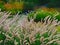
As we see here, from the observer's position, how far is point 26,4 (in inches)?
794

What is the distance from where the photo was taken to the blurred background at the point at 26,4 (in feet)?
60.4

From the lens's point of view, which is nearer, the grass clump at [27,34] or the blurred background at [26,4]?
the grass clump at [27,34]

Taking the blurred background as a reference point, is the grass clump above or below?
above

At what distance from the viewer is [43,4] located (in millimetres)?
20922

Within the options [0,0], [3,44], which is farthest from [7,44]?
[0,0]

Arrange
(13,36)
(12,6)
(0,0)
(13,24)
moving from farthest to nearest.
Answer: (0,0) → (12,6) → (13,24) → (13,36)

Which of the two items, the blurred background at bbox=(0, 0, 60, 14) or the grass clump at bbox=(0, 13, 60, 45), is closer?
the grass clump at bbox=(0, 13, 60, 45)

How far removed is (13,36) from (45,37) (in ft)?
1.88

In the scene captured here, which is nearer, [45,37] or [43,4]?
[45,37]

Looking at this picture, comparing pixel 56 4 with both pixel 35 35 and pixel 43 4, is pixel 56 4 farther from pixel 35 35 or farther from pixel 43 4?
pixel 35 35

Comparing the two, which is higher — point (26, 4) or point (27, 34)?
point (27, 34)

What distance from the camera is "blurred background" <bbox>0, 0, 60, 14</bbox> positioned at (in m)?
18.4

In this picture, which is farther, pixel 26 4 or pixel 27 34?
pixel 26 4

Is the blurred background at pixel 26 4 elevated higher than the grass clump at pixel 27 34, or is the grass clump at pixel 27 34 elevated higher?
the grass clump at pixel 27 34
